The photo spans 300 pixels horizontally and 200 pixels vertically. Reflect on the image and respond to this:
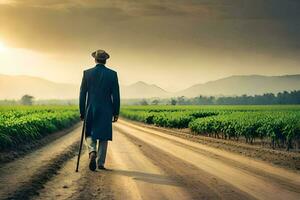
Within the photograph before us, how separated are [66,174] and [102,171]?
2.95ft

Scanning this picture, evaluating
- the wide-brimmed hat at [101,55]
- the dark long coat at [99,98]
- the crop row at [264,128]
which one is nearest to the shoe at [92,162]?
the dark long coat at [99,98]

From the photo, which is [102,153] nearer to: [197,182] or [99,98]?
[99,98]

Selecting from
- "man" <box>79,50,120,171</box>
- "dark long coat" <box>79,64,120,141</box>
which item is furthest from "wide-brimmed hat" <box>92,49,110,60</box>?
"dark long coat" <box>79,64,120,141</box>

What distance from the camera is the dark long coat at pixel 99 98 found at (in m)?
12.7

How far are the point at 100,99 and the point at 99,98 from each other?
0.11 feet

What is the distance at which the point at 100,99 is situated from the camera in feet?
42.1

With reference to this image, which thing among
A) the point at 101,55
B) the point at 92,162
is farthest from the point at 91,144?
the point at 101,55

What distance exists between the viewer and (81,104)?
509 inches

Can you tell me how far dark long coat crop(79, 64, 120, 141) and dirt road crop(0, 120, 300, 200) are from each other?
1.14 m

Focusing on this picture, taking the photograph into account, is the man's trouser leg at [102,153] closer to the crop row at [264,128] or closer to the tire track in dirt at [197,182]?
the tire track in dirt at [197,182]

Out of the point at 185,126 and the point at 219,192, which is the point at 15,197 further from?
the point at 185,126

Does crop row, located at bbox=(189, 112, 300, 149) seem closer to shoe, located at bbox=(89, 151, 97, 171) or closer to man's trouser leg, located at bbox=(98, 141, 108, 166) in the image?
man's trouser leg, located at bbox=(98, 141, 108, 166)

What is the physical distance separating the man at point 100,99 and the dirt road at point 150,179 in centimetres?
96

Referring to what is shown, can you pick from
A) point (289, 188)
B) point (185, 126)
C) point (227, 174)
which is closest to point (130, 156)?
point (227, 174)
